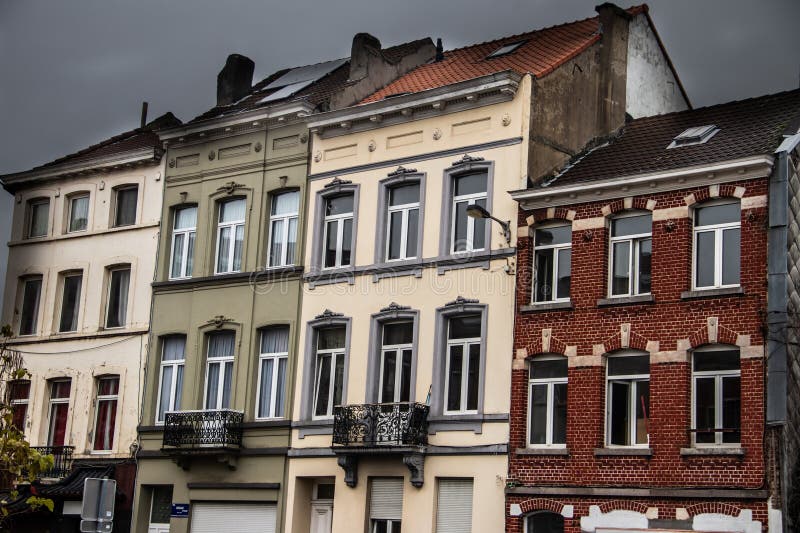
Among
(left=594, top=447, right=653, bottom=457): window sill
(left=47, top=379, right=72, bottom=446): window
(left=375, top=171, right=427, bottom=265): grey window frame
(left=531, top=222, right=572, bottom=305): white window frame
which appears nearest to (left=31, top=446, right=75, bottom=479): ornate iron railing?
(left=47, top=379, right=72, bottom=446): window

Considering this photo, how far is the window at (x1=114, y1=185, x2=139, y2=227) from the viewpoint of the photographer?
38.6 metres

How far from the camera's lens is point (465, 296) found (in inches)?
1171

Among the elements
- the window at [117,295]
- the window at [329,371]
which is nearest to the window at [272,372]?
the window at [329,371]

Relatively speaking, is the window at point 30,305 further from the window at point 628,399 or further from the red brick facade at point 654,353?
the window at point 628,399

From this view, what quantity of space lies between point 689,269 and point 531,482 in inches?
213

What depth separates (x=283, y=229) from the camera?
34.6 meters

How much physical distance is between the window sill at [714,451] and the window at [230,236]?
47.0 feet

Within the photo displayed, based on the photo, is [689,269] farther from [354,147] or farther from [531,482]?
[354,147]

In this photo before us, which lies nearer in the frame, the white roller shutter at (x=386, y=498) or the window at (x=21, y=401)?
the white roller shutter at (x=386, y=498)

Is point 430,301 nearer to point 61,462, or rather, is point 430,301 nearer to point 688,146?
point 688,146

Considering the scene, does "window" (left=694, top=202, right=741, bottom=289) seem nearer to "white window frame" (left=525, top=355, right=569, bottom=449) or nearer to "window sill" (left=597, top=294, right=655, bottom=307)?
"window sill" (left=597, top=294, right=655, bottom=307)

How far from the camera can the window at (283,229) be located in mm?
34281

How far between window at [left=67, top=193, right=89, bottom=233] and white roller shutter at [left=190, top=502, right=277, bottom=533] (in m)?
10.0

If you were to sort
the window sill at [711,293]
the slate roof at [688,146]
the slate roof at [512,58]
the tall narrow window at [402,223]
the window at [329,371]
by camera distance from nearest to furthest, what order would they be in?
the window sill at [711,293] < the slate roof at [688,146] < the tall narrow window at [402,223] < the slate roof at [512,58] < the window at [329,371]
